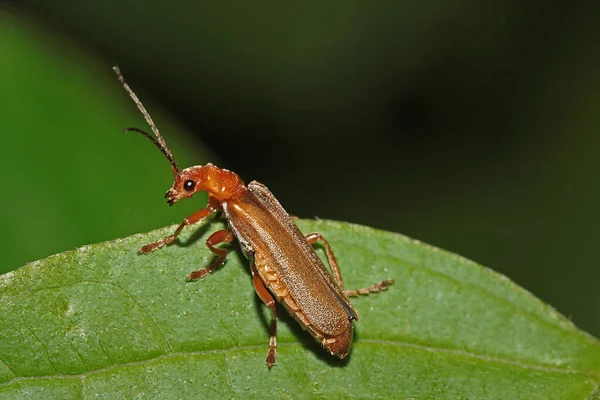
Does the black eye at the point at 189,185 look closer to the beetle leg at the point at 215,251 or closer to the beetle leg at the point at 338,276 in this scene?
the beetle leg at the point at 215,251

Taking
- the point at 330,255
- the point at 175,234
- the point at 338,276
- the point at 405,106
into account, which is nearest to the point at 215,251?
the point at 175,234

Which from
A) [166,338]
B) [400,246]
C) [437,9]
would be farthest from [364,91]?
[166,338]

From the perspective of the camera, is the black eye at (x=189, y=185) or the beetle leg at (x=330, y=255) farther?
the black eye at (x=189, y=185)

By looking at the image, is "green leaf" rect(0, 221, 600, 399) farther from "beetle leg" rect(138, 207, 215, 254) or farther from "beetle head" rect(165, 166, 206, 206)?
"beetle head" rect(165, 166, 206, 206)

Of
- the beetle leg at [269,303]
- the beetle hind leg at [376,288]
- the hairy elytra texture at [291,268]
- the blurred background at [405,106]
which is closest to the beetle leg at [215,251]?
the hairy elytra texture at [291,268]

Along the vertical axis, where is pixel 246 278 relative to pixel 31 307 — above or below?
below

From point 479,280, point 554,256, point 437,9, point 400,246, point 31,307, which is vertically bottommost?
point 554,256

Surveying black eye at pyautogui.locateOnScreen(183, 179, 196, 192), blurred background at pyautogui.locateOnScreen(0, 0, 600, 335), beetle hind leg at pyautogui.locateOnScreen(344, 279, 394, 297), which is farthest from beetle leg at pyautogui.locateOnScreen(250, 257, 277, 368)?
blurred background at pyautogui.locateOnScreen(0, 0, 600, 335)

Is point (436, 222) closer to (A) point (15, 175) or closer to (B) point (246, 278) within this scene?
(B) point (246, 278)

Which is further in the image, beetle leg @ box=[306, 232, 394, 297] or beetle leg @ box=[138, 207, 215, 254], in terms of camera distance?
beetle leg @ box=[306, 232, 394, 297]
